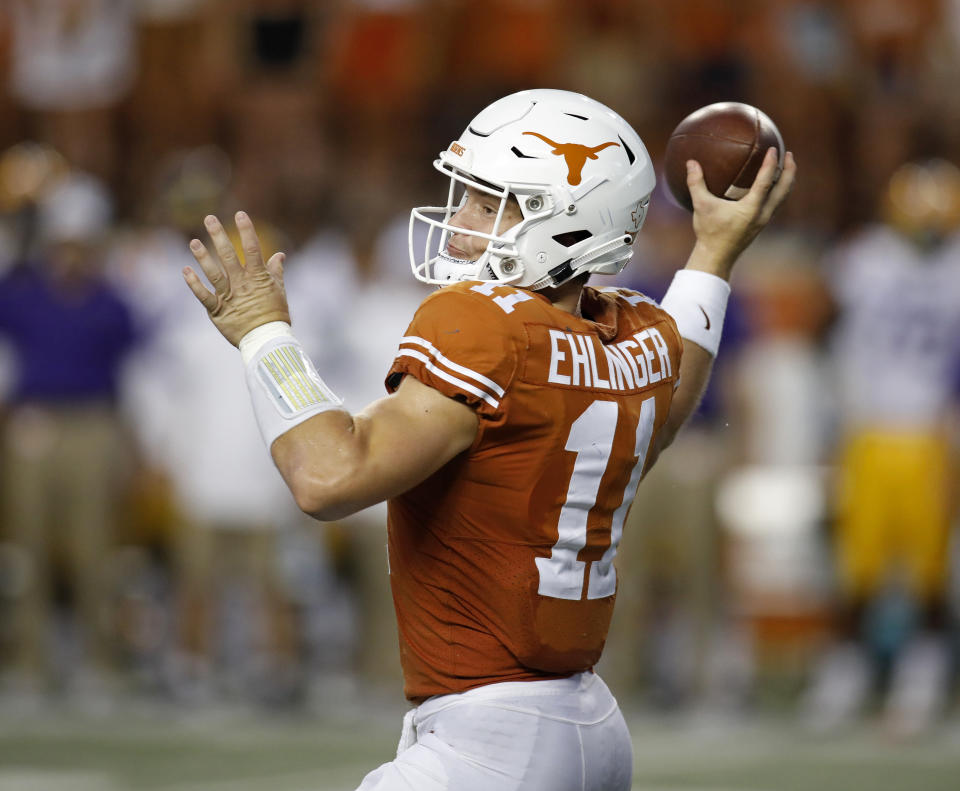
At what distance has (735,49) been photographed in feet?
31.9

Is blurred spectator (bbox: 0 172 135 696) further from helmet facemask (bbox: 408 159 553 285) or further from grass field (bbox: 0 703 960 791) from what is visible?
helmet facemask (bbox: 408 159 553 285)

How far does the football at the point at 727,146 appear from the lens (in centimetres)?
284

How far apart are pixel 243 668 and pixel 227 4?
4.84 meters

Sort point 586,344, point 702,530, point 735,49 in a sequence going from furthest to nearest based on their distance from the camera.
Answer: point 735,49 → point 702,530 → point 586,344

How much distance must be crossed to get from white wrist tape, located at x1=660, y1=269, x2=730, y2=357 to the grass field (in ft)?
9.16

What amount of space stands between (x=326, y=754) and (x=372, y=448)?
3.79m

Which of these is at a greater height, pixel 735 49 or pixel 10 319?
pixel 735 49

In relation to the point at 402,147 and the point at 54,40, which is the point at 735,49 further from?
the point at 54,40

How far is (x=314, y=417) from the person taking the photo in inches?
89.4

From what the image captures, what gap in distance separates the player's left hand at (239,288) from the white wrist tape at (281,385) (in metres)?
0.03

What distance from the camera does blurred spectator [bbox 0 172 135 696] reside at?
Result: 6773 mm

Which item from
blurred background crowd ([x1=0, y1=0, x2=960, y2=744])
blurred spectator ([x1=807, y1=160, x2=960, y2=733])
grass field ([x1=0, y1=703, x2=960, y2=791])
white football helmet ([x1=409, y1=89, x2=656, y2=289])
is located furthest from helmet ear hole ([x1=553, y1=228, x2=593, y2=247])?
blurred spectator ([x1=807, y1=160, x2=960, y2=733])

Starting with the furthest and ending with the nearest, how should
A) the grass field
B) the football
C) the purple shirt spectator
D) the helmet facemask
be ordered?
1. the purple shirt spectator
2. the grass field
3. the football
4. the helmet facemask

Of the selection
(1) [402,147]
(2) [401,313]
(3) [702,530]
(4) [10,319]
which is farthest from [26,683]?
(1) [402,147]
